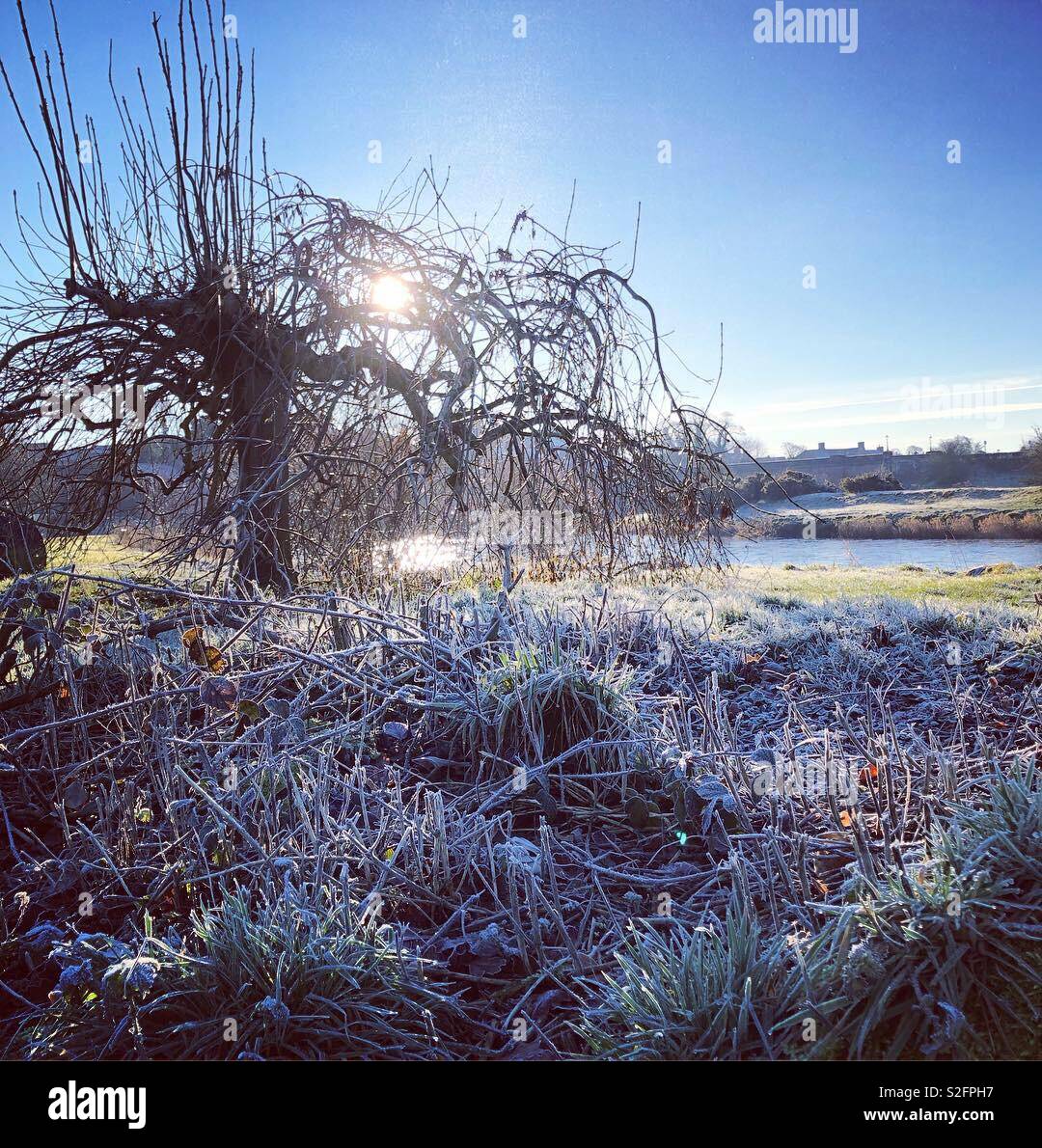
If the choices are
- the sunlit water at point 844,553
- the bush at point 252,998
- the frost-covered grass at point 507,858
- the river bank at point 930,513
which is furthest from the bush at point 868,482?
the bush at point 252,998

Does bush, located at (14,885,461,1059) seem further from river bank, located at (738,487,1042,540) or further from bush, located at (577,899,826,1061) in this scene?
river bank, located at (738,487,1042,540)

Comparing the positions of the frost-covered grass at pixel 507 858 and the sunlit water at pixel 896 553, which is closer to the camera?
the frost-covered grass at pixel 507 858

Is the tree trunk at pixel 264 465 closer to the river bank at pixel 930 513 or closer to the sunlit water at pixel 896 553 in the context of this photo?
the sunlit water at pixel 896 553

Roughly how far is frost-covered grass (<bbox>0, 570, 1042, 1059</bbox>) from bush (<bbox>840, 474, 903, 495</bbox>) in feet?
28.1

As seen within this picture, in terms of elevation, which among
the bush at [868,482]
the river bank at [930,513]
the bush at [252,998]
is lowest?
the bush at [252,998]

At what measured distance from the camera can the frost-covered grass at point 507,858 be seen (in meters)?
1.33

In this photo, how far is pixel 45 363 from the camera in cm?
478

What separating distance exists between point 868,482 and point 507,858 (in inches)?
454

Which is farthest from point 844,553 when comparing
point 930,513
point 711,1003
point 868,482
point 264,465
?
point 711,1003

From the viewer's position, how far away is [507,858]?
1907mm

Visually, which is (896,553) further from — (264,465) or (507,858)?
(507,858)

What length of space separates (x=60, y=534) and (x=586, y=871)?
407 centimetres

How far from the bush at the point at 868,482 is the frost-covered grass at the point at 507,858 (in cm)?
856
